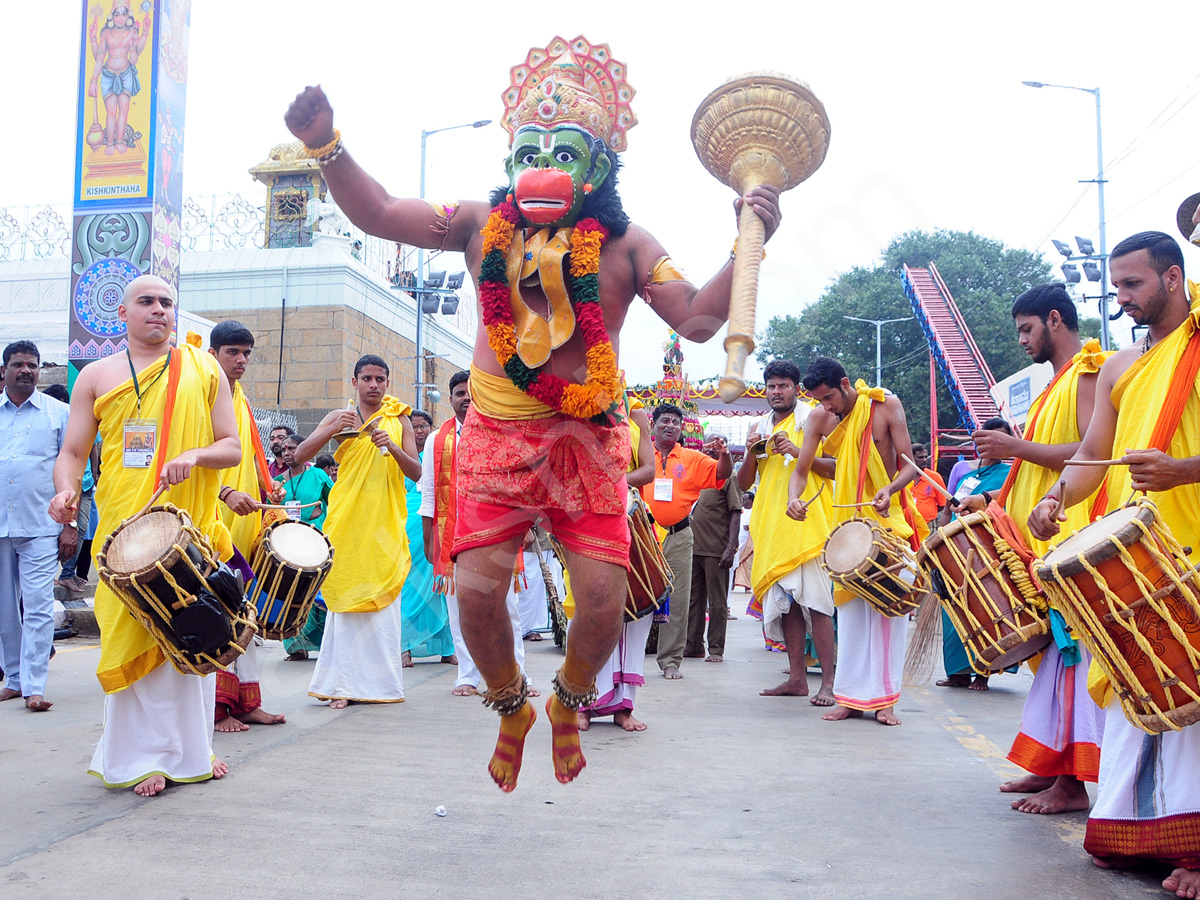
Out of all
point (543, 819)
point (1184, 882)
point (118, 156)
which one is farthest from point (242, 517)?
point (118, 156)

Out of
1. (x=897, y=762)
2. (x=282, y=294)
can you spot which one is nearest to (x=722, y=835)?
(x=897, y=762)

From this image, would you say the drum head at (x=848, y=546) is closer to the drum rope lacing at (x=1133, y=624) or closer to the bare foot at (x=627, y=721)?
the bare foot at (x=627, y=721)

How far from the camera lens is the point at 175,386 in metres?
4.33

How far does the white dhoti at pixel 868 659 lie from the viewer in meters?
6.00

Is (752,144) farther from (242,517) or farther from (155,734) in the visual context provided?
(242,517)

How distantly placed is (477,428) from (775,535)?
423 cm

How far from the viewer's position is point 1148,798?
310cm

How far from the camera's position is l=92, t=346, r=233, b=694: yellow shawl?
4109 mm

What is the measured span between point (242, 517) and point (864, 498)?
366 cm

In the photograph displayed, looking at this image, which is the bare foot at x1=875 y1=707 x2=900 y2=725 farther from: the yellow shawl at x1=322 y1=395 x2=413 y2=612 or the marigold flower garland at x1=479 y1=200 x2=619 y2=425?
the marigold flower garland at x1=479 y1=200 x2=619 y2=425

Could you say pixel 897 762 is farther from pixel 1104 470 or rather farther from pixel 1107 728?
pixel 1104 470

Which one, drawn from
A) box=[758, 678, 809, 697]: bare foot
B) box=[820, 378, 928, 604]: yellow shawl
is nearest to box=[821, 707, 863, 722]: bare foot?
box=[820, 378, 928, 604]: yellow shawl

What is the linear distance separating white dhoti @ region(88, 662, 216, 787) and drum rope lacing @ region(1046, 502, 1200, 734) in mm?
3396

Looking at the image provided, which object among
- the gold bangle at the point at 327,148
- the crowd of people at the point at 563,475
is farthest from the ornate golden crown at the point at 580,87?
the gold bangle at the point at 327,148
